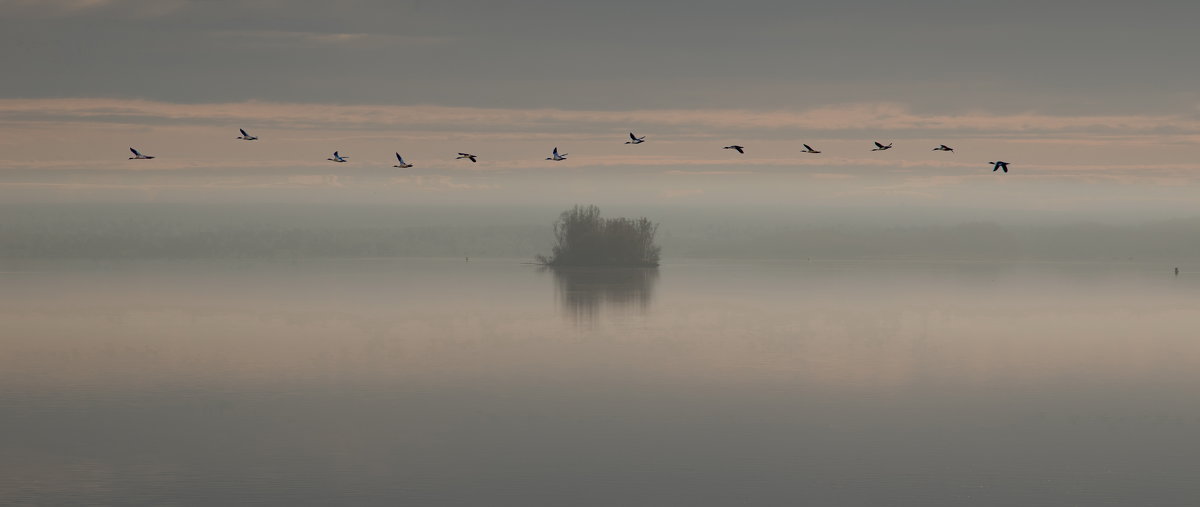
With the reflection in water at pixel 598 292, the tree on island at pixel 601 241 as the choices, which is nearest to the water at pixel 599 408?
the reflection in water at pixel 598 292

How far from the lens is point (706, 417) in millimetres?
29062

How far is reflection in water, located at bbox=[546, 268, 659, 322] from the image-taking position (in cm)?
6719

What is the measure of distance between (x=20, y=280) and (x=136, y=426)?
91836mm

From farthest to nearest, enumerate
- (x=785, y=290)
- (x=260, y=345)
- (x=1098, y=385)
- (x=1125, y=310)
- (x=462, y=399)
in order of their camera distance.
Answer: (x=785, y=290) < (x=1125, y=310) < (x=260, y=345) < (x=1098, y=385) < (x=462, y=399)

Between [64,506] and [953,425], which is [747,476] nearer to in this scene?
[953,425]

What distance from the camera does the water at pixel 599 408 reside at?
21734 millimetres

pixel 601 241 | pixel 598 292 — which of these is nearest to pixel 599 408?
pixel 598 292

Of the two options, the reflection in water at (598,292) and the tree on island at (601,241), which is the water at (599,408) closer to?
the reflection in water at (598,292)

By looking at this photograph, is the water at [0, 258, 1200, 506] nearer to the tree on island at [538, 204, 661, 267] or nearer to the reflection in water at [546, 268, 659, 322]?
the reflection in water at [546, 268, 659, 322]

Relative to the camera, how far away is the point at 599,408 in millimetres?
30422

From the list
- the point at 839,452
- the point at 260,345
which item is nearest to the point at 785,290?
the point at 260,345

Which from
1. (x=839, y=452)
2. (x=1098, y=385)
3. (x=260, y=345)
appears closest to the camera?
(x=839, y=452)

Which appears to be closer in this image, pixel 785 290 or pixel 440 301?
pixel 440 301

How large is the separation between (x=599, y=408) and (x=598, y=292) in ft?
177
